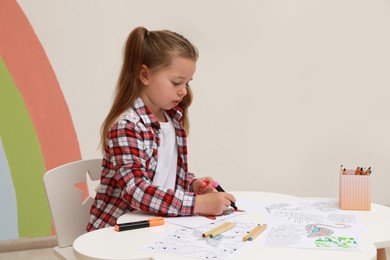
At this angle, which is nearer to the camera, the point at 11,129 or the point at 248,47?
the point at 11,129

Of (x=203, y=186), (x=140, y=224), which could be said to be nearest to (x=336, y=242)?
(x=140, y=224)

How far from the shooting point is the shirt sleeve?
1.17 meters

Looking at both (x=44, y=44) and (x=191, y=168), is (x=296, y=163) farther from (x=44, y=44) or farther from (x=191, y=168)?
(x=44, y=44)

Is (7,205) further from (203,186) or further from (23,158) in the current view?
(203,186)

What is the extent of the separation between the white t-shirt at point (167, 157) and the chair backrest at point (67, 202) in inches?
9.7

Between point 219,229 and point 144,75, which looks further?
point 144,75

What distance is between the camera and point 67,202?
1431mm

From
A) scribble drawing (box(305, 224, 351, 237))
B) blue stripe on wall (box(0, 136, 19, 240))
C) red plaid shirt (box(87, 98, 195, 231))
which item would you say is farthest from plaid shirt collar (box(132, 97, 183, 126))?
blue stripe on wall (box(0, 136, 19, 240))

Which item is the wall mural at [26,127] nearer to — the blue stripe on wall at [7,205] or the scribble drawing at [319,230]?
the blue stripe on wall at [7,205]

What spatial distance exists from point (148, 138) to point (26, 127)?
4.29 feet

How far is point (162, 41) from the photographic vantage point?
138 centimetres

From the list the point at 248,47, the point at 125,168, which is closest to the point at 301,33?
the point at 248,47

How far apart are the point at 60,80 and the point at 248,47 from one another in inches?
39.3

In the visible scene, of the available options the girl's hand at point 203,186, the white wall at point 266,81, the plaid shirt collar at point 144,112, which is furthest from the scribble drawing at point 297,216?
the white wall at point 266,81
